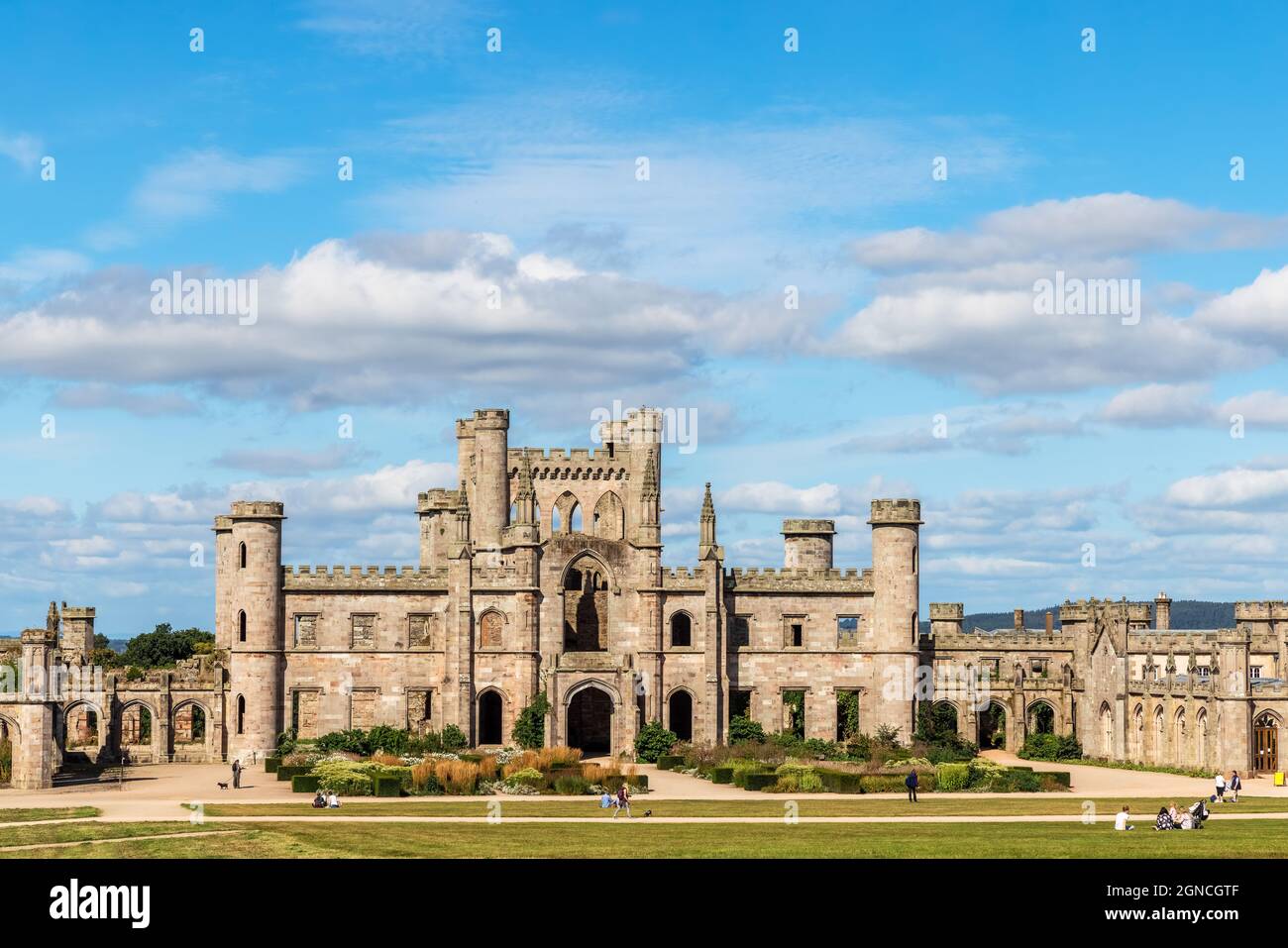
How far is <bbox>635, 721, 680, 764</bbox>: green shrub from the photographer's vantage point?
245 ft

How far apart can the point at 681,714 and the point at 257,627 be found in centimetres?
1913

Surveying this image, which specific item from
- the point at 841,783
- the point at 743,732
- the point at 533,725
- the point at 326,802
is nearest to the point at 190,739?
the point at 533,725

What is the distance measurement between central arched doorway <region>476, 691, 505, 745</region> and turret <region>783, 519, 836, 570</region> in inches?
609

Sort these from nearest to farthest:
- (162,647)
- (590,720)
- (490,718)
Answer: (490,718)
(590,720)
(162,647)

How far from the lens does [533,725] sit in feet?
249

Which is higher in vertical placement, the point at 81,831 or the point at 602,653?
the point at 602,653

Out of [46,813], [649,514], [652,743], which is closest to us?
[46,813]

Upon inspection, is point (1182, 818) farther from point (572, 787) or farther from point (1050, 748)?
point (1050, 748)

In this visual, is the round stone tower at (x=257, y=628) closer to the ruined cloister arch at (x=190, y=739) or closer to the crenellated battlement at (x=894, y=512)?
the ruined cloister arch at (x=190, y=739)

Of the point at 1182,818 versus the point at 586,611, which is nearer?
the point at 1182,818
